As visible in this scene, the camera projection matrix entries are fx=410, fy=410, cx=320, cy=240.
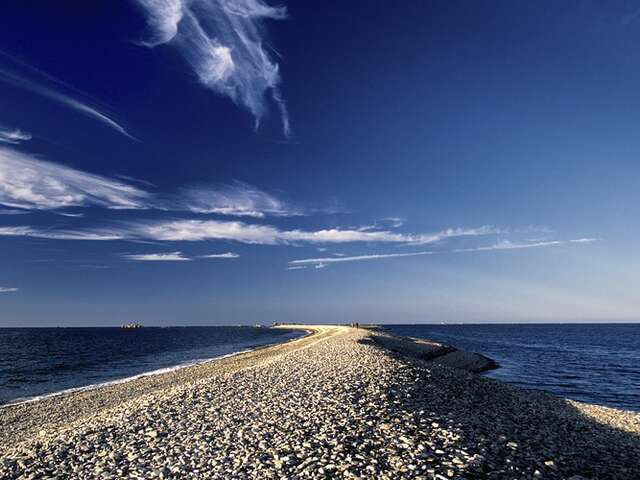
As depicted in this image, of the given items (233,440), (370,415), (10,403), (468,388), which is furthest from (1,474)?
(10,403)

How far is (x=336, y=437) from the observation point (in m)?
12.6

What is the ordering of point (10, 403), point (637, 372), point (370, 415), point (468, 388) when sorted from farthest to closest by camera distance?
point (637, 372) → point (10, 403) → point (468, 388) → point (370, 415)

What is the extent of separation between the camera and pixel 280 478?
10195 millimetres

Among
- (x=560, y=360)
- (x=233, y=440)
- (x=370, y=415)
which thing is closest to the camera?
(x=233, y=440)

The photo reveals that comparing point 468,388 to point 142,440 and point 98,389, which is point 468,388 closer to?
point 142,440

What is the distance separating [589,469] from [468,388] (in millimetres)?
10808

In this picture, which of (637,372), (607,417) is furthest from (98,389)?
(637,372)

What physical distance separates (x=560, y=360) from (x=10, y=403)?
228 ft

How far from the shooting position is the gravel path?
11.0 metres

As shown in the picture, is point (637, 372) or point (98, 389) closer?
point (98, 389)

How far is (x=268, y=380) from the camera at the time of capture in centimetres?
2383

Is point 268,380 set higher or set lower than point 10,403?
higher

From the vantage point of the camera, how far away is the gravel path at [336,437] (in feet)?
36.1

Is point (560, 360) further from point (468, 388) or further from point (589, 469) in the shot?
point (589, 469)
